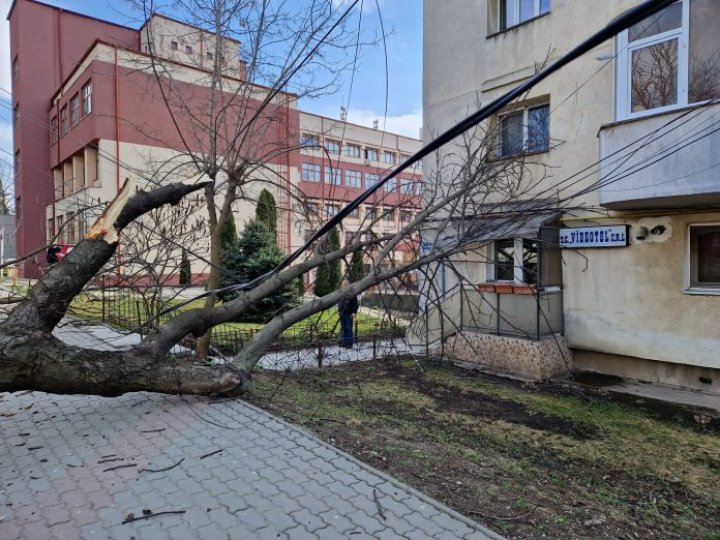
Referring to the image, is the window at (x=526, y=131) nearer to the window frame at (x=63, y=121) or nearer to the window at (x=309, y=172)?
the window at (x=309, y=172)

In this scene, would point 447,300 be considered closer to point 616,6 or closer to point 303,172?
point 616,6

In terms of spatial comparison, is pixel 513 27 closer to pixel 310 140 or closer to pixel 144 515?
pixel 310 140

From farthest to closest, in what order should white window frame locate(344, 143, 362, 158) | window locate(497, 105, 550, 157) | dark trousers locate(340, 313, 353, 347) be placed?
dark trousers locate(340, 313, 353, 347), window locate(497, 105, 550, 157), white window frame locate(344, 143, 362, 158)

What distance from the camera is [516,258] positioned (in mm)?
8852

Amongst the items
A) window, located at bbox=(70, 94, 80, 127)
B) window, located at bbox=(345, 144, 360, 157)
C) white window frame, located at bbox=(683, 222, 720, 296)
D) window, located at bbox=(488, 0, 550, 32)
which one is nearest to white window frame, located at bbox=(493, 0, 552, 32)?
window, located at bbox=(488, 0, 550, 32)

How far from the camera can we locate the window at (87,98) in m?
20.6

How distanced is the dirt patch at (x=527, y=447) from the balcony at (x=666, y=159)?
2871 millimetres

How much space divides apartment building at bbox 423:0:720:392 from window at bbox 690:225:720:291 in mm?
18

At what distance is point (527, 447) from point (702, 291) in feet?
14.0

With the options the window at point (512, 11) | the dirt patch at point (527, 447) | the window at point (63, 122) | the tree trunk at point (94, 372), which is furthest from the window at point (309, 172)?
the tree trunk at point (94, 372)

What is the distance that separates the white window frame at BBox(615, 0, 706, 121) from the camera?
6242 mm

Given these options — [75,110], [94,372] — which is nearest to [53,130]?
[75,110]

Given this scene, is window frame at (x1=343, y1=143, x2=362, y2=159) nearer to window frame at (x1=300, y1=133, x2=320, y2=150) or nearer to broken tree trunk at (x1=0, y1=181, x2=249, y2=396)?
window frame at (x1=300, y1=133, x2=320, y2=150)

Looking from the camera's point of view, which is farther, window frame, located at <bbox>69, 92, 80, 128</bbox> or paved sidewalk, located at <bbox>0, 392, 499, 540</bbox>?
window frame, located at <bbox>69, 92, 80, 128</bbox>
